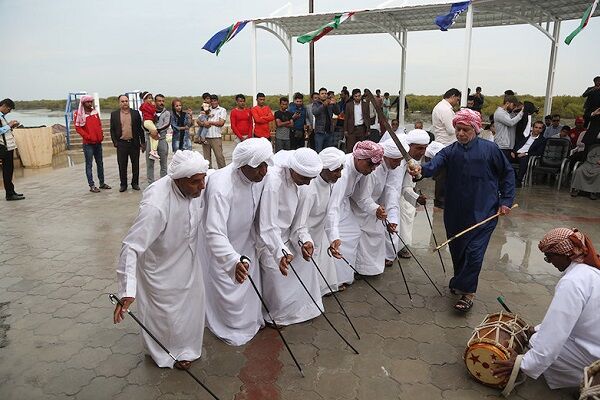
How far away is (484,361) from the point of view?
120 inches

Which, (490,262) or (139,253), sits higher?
(139,253)

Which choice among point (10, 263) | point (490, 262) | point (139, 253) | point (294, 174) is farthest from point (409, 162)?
point (10, 263)

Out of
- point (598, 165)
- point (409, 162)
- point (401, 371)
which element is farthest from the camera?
point (598, 165)

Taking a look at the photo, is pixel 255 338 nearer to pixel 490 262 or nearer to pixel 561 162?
pixel 490 262

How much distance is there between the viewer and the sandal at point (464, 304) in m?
4.13

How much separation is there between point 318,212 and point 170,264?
150 cm

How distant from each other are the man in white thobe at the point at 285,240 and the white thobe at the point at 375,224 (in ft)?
3.08

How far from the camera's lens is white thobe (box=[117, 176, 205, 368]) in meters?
2.83

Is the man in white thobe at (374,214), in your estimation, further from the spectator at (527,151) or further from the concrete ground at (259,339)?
the spectator at (527,151)

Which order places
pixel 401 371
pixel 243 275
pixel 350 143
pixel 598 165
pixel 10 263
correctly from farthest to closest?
pixel 350 143 < pixel 598 165 < pixel 10 263 < pixel 401 371 < pixel 243 275

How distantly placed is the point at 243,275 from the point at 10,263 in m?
3.85

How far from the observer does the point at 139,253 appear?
9.24 feet

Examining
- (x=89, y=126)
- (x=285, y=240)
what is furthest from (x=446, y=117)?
(x=89, y=126)

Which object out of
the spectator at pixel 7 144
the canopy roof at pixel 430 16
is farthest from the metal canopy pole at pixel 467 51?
the spectator at pixel 7 144
